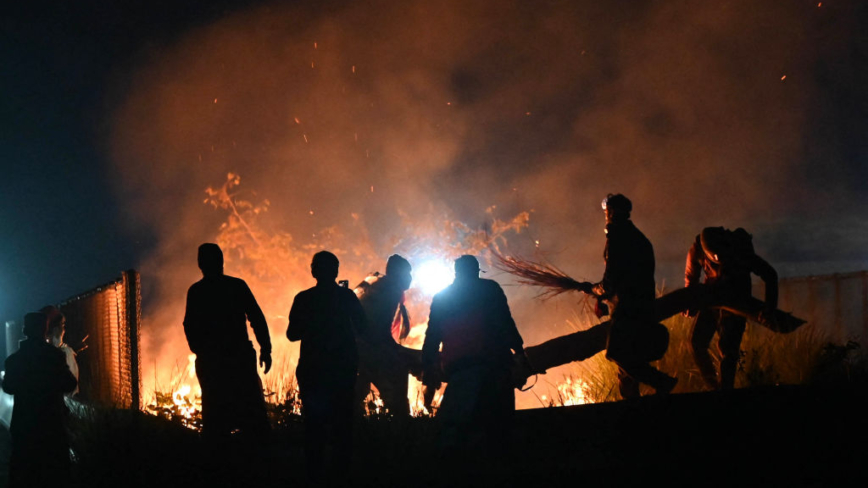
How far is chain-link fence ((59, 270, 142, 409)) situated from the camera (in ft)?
28.9

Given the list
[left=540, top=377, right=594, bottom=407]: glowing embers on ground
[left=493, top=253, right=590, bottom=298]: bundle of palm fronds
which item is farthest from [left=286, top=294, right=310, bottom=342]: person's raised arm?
[left=540, top=377, right=594, bottom=407]: glowing embers on ground

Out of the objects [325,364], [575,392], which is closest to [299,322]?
[325,364]

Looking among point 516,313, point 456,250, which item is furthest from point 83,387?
point 516,313

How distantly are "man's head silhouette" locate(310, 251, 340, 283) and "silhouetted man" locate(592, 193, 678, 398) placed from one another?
2.34 metres

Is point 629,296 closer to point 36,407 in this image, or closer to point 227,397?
point 227,397

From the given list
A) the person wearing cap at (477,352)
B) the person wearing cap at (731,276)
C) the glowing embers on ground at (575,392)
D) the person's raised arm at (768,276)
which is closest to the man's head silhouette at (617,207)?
the person wearing cap at (731,276)

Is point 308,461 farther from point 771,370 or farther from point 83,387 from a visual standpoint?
point 83,387

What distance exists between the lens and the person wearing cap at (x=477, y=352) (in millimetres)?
5621

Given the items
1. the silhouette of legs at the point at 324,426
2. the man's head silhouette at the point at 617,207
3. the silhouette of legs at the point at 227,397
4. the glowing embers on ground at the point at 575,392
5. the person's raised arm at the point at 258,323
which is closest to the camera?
the silhouette of legs at the point at 324,426

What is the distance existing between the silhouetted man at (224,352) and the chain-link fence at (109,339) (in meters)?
2.15

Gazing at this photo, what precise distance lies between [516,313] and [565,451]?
2135cm

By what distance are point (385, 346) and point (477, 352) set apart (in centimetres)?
212

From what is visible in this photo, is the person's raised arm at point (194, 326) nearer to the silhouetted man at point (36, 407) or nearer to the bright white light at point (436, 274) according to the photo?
the silhouetted man at point (36, 407)

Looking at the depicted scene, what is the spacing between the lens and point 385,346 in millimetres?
7613
